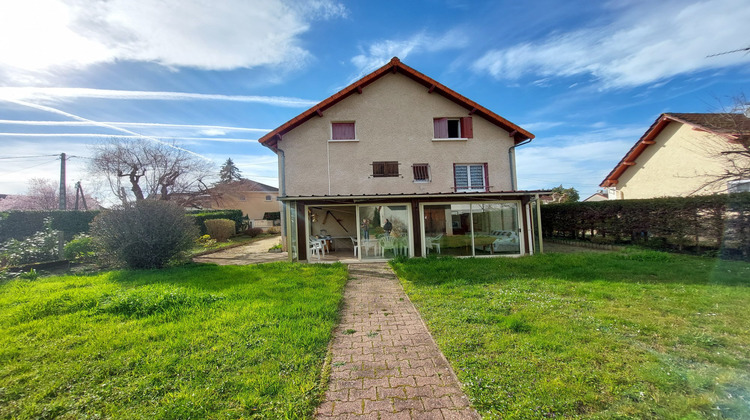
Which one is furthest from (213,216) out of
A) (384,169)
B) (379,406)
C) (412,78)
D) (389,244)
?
(379,406)

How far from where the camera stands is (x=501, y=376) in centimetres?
301

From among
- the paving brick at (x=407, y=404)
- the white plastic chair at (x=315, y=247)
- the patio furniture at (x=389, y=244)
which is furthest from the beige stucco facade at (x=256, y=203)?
the paving brick at (x=407, y=404)

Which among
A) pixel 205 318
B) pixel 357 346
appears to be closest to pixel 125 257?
pixel 205 318

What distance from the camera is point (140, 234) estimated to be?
9.68 meters

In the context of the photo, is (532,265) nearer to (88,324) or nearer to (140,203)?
(88,324)

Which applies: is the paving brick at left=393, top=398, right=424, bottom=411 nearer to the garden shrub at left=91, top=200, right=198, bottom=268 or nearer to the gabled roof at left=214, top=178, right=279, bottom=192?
the garden shrub at left=91, top=200, right=198, bottom=268

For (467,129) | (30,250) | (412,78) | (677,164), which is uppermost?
(412,78)

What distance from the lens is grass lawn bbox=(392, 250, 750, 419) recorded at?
262cm

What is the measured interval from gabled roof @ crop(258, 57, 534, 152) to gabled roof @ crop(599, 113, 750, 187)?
236 inches

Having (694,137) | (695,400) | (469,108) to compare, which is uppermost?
(469,108)

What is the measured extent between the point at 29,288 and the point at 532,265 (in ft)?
42.5

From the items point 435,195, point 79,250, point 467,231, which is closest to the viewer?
point 435,195

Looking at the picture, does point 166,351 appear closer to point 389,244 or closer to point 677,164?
point 389,244

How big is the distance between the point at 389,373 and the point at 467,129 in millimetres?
13582
